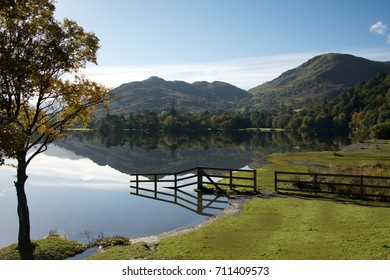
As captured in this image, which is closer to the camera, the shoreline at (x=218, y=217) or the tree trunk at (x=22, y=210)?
the tree trunk at (x=22, y=210)

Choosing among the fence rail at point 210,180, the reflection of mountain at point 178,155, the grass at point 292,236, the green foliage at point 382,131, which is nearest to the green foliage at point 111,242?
the grass at point 292,236

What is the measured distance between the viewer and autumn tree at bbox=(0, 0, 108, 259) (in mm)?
16781

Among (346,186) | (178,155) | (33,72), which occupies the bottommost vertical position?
(178,155)

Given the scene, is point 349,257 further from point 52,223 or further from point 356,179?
point 52,223

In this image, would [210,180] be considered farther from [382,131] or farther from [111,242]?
[382,131]

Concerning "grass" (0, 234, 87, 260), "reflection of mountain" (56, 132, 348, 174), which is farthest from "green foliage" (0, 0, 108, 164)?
"reflection of mountain" (56, 132, 348, 174)

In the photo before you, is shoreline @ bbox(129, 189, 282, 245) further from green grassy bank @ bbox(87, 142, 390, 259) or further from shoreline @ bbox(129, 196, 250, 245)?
green grassy bank @ bbox(87, 142, 390, 259)

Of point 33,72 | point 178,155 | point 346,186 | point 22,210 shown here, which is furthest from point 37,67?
point 178,155

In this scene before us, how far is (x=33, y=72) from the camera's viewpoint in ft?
62.1

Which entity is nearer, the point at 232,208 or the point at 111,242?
the point at 111,242

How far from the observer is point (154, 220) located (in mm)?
29078

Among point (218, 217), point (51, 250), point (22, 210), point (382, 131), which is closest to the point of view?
point (51, 250)

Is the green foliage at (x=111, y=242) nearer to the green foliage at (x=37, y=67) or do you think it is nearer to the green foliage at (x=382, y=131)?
the green foliage at (x=37, y=67)

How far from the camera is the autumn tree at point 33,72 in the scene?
661 inches
